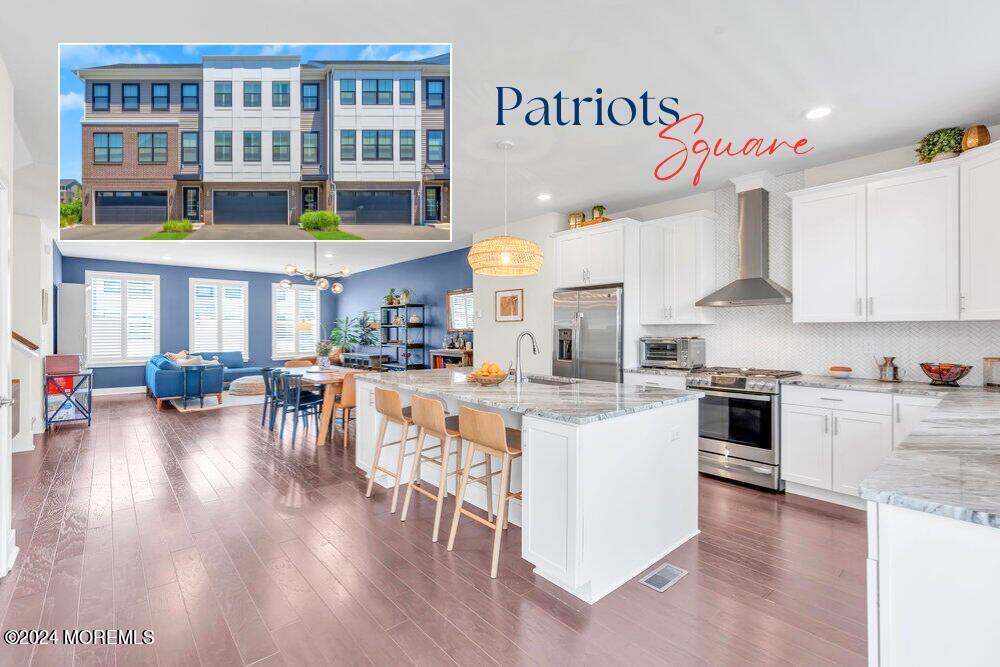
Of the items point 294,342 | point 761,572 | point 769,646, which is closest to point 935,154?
point 761,572

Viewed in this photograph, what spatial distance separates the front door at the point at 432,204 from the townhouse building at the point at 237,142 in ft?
0.48

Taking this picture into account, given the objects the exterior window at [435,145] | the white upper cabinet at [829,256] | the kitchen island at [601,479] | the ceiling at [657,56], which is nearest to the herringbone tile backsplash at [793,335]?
the white upper cabinet at [829,256]

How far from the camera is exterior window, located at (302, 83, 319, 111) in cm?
153

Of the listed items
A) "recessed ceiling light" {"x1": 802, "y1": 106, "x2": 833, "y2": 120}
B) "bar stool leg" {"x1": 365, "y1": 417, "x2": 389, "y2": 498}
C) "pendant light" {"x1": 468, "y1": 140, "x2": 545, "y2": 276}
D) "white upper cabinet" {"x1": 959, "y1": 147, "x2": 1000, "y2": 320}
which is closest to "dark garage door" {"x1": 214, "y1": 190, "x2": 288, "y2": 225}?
"pendant light" {"x1": 468, "y1": 140, "x2": 545, "y2": 276}

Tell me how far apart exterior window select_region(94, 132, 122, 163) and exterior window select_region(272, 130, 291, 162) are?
1.28 feet

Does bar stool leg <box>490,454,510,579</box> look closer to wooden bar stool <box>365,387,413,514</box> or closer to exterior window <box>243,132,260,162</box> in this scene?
wooden bar stool <box>365,387,413,514</box>

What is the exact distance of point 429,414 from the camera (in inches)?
114

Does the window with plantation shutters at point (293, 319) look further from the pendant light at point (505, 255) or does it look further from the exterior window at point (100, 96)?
the exterior window at point (100, 96)

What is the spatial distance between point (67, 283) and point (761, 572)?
1046 centimetres

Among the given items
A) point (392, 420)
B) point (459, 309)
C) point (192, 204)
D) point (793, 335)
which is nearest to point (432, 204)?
point (192, 204)

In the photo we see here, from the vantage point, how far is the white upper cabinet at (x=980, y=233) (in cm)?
285

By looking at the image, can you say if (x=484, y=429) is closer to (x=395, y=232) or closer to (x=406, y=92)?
(x=395, y=232)

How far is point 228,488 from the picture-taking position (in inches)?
144

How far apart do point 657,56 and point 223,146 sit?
2086 millimetres
